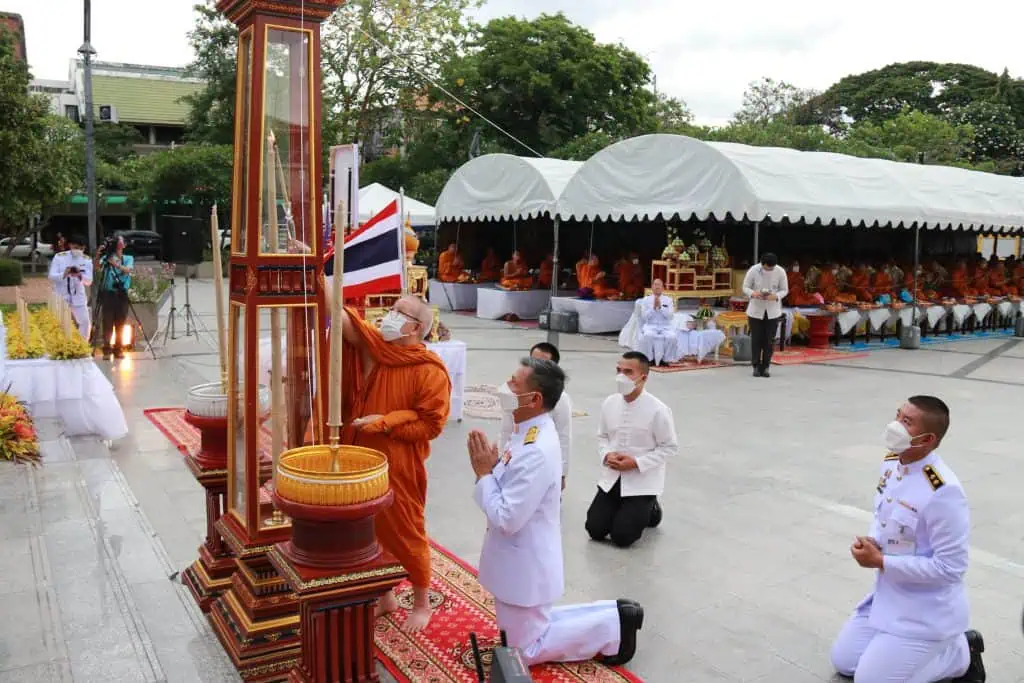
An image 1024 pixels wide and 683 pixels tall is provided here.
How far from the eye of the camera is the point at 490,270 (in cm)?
2234

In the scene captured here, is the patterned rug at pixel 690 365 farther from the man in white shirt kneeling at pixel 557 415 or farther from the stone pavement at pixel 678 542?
the man in white shirt kneeling at pixel 557 415

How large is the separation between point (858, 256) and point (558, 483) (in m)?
18.5

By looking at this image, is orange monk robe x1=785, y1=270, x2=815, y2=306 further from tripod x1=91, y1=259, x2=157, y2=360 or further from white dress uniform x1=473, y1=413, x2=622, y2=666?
white dress uniform x1=473, y1=413, x2=622, y2=666

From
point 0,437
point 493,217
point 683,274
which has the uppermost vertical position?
point 493,217

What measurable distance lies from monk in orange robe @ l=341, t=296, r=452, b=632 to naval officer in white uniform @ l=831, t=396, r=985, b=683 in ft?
6.85

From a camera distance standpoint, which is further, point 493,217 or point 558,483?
point 493,217

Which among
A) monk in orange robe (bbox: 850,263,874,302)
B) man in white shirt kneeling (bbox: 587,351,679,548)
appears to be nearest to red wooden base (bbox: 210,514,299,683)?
man in white shirt kneeling (bbox: 587,351,679,548)

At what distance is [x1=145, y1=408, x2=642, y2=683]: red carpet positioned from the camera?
13.6 ft

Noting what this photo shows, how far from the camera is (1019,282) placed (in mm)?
20844

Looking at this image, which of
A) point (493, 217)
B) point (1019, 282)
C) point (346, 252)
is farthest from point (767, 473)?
point (1019, 282)

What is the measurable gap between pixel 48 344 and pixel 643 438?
578 centimetres

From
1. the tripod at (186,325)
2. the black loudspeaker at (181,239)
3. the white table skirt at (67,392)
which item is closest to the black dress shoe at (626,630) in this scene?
the white table skirt at (67,392)

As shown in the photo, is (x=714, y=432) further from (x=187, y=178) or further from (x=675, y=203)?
(x=187, y=178)

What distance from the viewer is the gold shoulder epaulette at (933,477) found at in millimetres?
3797
